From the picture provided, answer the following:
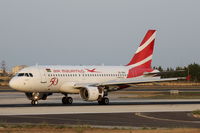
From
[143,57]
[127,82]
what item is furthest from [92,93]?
[143,57]

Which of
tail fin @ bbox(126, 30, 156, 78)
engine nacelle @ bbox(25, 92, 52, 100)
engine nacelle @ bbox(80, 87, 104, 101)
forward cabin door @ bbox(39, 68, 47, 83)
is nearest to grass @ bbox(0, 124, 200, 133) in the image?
engine nacelle @ bbox(80, 87, 104, 101)

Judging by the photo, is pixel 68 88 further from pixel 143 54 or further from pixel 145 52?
pixel 145 52

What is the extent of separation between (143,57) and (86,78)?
8.84m

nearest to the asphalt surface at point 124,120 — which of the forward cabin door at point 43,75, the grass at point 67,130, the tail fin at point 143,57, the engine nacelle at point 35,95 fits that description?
the grass at point 67,130

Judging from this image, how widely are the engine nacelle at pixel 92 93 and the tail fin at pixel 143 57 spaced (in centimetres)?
774

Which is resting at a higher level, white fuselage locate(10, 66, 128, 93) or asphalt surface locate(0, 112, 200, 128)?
white fuselage locate(10, 66, 128, 93)

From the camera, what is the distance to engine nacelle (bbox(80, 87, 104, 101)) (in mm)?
50969

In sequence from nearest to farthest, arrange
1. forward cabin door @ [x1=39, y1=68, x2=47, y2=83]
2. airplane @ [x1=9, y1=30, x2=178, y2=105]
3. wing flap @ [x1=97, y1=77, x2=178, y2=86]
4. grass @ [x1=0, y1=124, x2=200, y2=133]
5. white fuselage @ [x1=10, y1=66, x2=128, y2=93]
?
grass @ [x1=0, y1=124, x2=200, y2=133], white fuselage @ [x1=10, y1=66, x2=128, y2=93], airplane @ [x1=9, y1=30, x2=178, y2=105], forward cabin door @ [x1=39, y1=68, x2=47, y2=83], wing flap @ [x1=97, y1=77, x2=178, y2=86]

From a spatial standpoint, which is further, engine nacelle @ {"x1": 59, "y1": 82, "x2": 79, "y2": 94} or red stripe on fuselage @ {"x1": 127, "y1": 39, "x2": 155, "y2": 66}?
red stripe on fuselage @ {"x1": 127, "y1": 39, "x2": 155, "y2": 66}

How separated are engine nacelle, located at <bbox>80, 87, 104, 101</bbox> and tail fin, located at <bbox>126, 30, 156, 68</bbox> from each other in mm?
9219

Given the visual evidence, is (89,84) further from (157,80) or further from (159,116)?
(159,116)

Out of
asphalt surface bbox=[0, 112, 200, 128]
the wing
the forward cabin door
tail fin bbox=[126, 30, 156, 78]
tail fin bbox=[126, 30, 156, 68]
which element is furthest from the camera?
tail fin bbox=[126, 30, 156, 68]

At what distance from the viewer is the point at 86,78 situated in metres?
55.0

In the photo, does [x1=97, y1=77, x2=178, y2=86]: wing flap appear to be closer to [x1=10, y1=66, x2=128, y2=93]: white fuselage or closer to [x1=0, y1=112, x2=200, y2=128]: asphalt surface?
[x1=10, y1=66, x2=128, y2=93]: white fuselage
